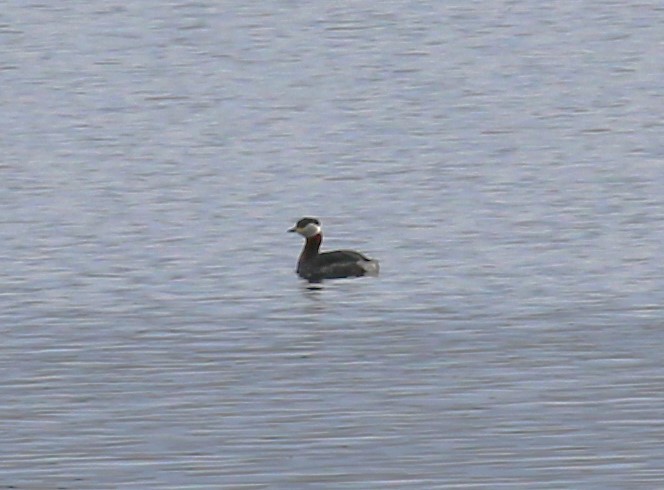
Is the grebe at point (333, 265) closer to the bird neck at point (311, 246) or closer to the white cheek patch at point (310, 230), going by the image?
the bird neck at point (311, 246)

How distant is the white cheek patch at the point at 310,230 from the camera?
105ft

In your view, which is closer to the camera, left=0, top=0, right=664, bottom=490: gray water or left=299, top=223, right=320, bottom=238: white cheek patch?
left=0, top=0, right=664, bottom=490: gray water

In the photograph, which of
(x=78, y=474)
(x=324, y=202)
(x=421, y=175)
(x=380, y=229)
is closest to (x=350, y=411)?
(x=78, y=474)

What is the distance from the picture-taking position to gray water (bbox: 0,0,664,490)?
741 inches

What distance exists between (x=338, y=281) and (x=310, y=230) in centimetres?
269


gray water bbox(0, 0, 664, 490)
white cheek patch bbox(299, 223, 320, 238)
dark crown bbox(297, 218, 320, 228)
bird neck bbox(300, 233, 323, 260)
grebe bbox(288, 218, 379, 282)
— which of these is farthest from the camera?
dark crown bbox(297, 218, 320, 228)

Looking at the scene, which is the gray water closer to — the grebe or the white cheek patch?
the grebe

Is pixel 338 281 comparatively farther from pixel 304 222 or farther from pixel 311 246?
pixel 304 222

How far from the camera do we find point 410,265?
29.6m

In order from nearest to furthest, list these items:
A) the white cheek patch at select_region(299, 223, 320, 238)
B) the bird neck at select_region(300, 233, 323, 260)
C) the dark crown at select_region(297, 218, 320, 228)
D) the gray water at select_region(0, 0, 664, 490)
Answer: the gray water at select_region(0, 0, 664, 490), the bird neck at select_region(300, 233, 323, 260), the white cheek patch at select_region(299, 223, 320, 238), the dark crown at select_region(297, 218, 320, 228)

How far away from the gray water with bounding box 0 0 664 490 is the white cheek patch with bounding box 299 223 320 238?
0.55 metres

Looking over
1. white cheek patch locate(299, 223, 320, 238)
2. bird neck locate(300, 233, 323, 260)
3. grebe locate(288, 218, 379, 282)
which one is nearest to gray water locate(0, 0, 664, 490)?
grebe locate(288, 218, 379, 282)

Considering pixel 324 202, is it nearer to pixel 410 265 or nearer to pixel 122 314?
pixel 410 265

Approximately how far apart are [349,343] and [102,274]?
18.8 ft
